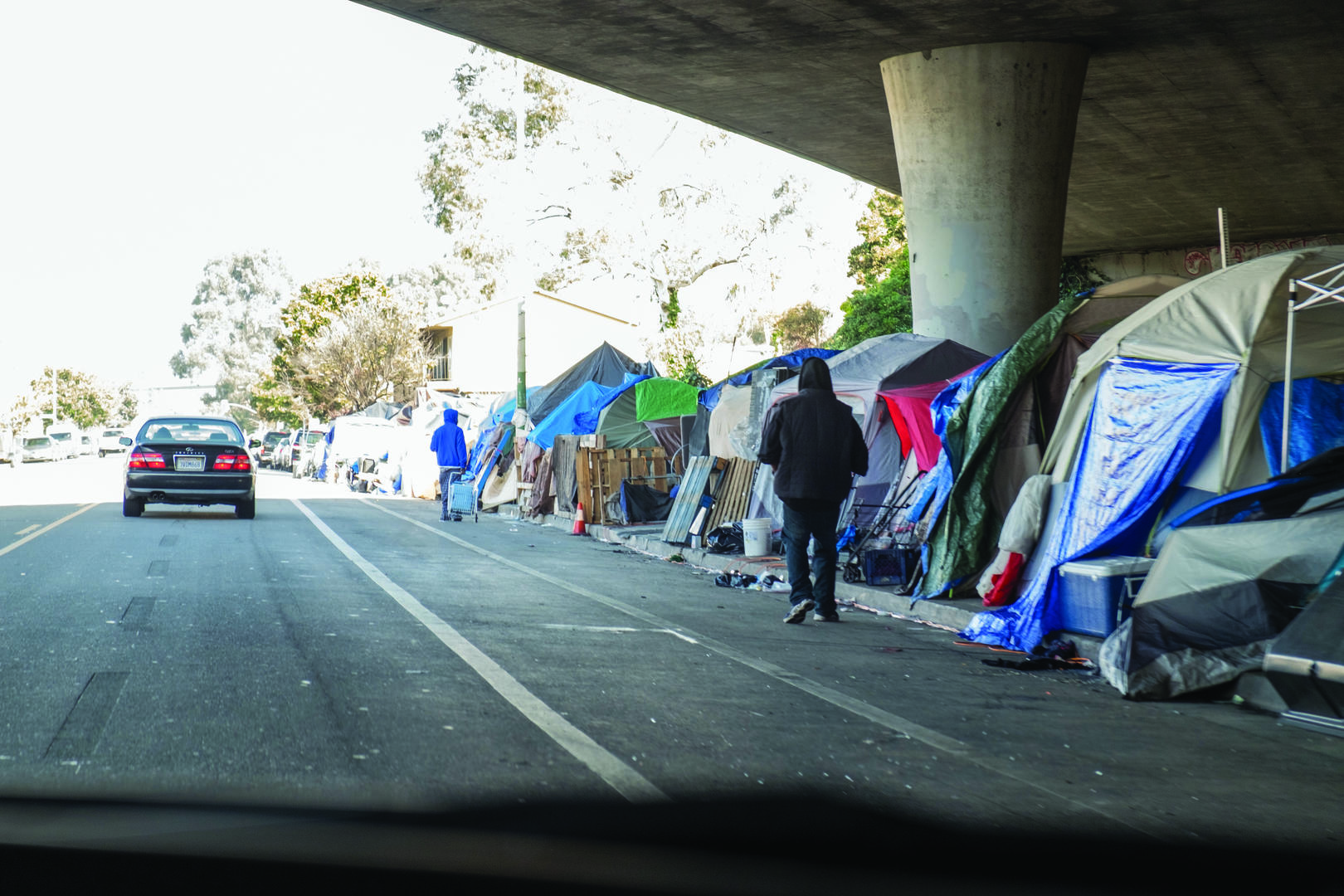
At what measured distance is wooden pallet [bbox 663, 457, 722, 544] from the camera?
16797 millimetres

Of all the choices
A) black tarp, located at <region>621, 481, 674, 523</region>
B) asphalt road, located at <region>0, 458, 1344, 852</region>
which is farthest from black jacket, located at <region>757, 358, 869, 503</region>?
black tarp, located at <region>621, 481, 674, 523</region>

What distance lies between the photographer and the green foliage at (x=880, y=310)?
29.3 metres

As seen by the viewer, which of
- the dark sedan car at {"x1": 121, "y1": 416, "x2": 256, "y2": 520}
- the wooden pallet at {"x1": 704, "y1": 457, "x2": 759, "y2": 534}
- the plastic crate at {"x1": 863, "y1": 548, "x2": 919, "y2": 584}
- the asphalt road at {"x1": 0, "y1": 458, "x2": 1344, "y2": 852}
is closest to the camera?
the asphalt road at {"x1": 0, "y1": 458, "x2": 1344, "y2": 852}

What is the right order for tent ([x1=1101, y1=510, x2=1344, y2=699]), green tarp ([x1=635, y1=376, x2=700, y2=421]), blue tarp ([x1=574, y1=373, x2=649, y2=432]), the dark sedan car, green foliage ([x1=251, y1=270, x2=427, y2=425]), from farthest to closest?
green foliage ([x1=251, y1=270, x2=427, y2=425])
blue tarp ([x1=574, y1=373, x2=649, y2=432])
green tarp ([x1=635, y1=376, x2=700, y2=421])
the dark sedan car
tent ([x1=1101, y1=510, x2=1344, y2=699])

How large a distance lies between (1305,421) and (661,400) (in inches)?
581

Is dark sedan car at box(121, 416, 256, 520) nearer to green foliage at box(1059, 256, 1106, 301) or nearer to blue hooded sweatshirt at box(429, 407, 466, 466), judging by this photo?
blue hooded sweatshirt at box(429, 407, 466, 466)

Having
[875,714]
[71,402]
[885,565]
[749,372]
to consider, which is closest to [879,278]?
[749,372]

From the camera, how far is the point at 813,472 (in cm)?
991

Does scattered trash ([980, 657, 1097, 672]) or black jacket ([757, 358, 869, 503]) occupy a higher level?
black jacket ([757, 358, 869, 503])

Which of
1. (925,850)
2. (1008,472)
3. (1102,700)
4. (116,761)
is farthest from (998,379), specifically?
(925,850)

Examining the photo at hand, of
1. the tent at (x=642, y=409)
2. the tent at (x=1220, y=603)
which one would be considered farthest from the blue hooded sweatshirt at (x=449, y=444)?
the tent at (x=1220, y=603)

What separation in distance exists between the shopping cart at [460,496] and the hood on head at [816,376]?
1291cm

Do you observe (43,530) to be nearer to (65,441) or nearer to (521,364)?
(521,364)

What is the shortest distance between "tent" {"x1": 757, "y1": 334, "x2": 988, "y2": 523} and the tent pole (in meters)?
5.60
